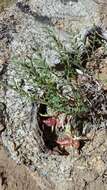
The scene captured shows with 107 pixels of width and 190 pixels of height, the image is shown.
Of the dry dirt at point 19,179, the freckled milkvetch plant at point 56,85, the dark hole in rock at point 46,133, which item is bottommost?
the dry dirt at point 19,179

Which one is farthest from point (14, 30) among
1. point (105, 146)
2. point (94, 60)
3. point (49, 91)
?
point (105, 146)

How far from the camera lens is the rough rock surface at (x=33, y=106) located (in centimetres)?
298

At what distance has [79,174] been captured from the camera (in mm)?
2982

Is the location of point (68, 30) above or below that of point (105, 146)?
above

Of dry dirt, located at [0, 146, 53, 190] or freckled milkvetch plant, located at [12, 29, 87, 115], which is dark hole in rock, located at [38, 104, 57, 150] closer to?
freckled milkvetch plant, located at [12, 29, 87, 115]

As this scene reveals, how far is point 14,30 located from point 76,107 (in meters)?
1.02

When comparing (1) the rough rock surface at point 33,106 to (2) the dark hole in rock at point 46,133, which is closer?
(1) the rough rock surface at point 33,106

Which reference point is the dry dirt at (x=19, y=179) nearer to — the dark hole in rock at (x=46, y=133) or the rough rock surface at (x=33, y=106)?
the rough rock surface at (x=33, y=106)

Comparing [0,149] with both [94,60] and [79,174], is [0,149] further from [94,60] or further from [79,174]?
[94,60]

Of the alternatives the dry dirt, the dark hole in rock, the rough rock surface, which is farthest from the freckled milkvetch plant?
the dry dirt

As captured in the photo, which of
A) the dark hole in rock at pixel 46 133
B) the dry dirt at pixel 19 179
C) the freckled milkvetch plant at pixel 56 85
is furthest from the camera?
the dark hole in rock at pixel 46 133

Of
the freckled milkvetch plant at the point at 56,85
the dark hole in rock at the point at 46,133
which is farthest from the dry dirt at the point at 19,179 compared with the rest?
the freckled milkvetch plant at the point at 56,85

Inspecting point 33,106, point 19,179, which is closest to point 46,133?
point 33,106

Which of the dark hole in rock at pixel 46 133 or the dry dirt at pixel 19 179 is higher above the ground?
the dark hole in rock at pixel 46 133
